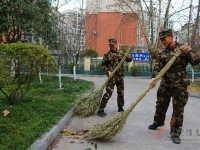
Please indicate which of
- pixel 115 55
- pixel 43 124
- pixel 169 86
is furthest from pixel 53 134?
pixel 115 55

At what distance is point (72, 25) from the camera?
485 inches

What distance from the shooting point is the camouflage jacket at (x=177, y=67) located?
130 inches

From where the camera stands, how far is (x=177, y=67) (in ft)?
11.4

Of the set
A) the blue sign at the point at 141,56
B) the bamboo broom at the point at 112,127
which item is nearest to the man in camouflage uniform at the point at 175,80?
the bamboo broom at the point at 112,127

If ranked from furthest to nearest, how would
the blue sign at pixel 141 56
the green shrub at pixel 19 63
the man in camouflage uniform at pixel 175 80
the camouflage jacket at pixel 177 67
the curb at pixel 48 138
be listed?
the blue sign at pixel 141 56
the green shrub at pixel 19 63
the man in camouflage uniform at pixel 175 80
the camouflage jacket at pixel 177 67
the curb at pixel 48 138

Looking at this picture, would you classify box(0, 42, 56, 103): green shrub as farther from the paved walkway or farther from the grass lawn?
the paved walkway

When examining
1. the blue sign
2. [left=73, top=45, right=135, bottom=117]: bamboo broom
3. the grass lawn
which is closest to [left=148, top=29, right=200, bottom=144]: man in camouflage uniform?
[left=73, top=45, right=135, bottom=117]: bamboo broom

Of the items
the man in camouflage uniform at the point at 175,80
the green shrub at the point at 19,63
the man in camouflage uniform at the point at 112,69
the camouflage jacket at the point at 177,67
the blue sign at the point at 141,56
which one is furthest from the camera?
the blue sign at the point at 141,56

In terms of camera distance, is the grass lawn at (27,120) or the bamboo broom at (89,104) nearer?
the grass lawn at (27,120)

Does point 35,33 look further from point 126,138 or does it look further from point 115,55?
point 126,138

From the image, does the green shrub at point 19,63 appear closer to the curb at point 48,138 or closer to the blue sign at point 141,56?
the curb at point 48,138

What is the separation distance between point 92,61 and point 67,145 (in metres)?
15.9

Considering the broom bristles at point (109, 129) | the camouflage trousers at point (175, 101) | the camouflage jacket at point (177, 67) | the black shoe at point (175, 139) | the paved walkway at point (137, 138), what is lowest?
the paved walkway at point (137, 138)

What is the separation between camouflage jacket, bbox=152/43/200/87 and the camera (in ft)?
10.9
